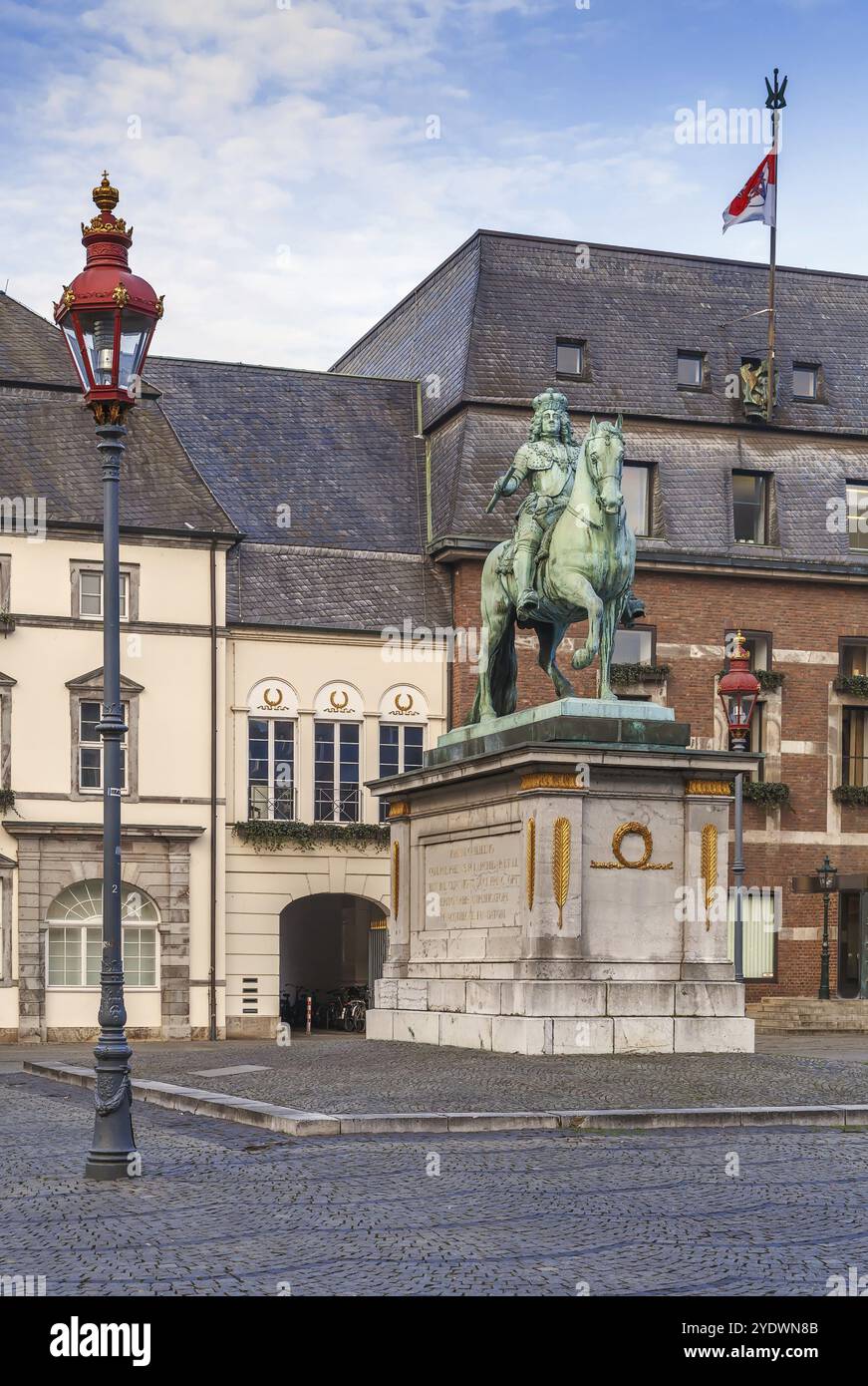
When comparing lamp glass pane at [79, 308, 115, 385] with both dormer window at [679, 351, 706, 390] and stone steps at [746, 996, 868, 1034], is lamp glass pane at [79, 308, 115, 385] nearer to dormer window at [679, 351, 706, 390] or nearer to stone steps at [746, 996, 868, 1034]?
stone steps at [746, 996, 868, 1034]

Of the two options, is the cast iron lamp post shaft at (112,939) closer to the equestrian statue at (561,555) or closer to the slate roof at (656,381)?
the equestrian statue at (561,555)

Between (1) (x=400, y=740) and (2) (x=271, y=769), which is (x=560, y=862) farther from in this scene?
(1) (x=400, y=740)

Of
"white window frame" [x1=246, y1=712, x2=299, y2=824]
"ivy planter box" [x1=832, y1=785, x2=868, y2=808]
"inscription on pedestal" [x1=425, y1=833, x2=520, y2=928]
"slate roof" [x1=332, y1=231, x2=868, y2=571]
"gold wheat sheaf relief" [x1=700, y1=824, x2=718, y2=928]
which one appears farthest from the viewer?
"ivy planter box" [x1=832, y1=785, x2=868, y2=808]

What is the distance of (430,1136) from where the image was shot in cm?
1584

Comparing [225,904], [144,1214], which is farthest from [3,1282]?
[225,904]

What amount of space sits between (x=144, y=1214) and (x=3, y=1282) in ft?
7.79

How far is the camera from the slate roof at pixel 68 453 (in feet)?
130

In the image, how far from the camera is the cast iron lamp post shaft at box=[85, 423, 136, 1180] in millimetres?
13477

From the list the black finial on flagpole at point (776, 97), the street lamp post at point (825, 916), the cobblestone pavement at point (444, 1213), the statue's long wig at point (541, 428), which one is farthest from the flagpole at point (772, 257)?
the cobblestone pavement at point (444, 1213)

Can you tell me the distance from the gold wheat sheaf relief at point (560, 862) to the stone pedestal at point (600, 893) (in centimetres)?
2

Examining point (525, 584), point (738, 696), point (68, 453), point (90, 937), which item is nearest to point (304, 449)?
point (68, 453)

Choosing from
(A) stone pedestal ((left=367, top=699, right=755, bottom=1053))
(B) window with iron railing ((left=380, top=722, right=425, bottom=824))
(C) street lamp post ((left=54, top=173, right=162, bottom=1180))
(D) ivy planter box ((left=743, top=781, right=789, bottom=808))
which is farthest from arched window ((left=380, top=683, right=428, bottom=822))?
(C) street lamp post ((left=54, top=173, right=162, bottom=1180))

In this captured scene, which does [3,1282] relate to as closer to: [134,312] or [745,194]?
[134,312]

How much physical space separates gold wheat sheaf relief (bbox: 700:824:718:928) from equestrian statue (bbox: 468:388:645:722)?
1979 mm
